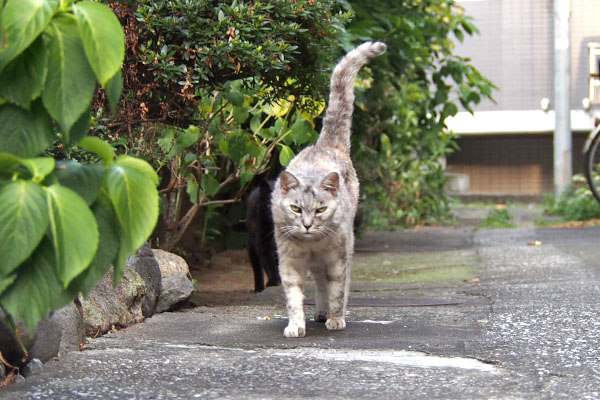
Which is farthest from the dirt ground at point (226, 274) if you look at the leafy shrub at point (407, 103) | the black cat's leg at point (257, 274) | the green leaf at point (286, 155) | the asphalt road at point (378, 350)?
the leafy shrub at point (407, 103)

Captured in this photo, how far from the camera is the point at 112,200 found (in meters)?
1.41

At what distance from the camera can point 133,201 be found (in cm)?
142

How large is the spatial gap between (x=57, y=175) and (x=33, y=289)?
0.22m

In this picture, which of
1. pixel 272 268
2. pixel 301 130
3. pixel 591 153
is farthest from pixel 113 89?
pixel 591 153

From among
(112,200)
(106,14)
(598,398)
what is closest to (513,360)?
(598,398)

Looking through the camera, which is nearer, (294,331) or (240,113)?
(294,331)

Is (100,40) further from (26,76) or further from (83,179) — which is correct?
(83,179)

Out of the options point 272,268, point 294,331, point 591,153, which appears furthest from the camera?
point 591,153

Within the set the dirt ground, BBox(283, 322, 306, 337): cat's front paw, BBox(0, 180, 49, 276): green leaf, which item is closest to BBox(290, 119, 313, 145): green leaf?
the dirt ground

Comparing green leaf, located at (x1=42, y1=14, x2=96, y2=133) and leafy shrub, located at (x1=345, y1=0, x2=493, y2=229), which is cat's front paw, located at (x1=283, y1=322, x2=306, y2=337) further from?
leafy shrub, located at (x1=345, y1=0, x2=493, y2=229)

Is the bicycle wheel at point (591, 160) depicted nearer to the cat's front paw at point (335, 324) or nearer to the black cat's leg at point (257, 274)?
the black cat's leg at point (257, 274)

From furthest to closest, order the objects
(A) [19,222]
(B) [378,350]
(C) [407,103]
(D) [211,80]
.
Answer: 1. (C) [407,103]
2. (D) [211,80]
3. (B) [378,350]
4. (A) [19,222]

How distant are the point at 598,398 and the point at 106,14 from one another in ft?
5.44

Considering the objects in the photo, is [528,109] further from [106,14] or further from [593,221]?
[106,14]
